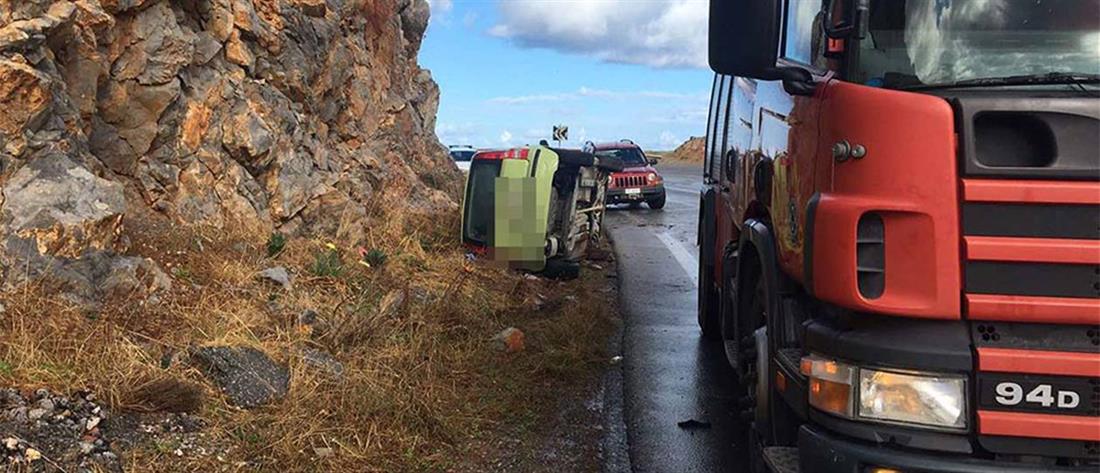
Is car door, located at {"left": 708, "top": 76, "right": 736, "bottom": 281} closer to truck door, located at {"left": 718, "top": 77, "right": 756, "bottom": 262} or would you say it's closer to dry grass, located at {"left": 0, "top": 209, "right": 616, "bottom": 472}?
truck door, located at {"left": 718, "top": 77, "right": 756, "bottom": 262}

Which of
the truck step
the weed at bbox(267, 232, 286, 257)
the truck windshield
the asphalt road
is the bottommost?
the asphalt road

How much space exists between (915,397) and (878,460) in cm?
22

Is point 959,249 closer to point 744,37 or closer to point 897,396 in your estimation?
point 897,396

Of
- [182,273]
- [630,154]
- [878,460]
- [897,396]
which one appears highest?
[630,154]

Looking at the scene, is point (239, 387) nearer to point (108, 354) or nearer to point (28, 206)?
point (108, 354)

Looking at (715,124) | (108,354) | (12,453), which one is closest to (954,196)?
(12,453)

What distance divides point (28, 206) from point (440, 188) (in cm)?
908

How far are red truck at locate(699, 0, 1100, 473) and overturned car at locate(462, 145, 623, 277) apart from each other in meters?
7.18

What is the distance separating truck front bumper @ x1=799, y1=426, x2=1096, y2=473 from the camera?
2.51 m

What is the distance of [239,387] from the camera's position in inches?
187

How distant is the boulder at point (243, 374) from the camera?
4.71m

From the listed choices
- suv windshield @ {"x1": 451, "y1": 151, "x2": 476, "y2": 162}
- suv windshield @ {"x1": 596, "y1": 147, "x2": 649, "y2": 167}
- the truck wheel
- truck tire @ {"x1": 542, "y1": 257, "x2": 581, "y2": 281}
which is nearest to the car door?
truck tire @ {"x1": 542, "y1": 257, "x2": 581, "y2": 281}

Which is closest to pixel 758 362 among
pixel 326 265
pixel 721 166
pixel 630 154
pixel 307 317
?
pixel 721 166

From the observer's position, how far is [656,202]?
2092cm
